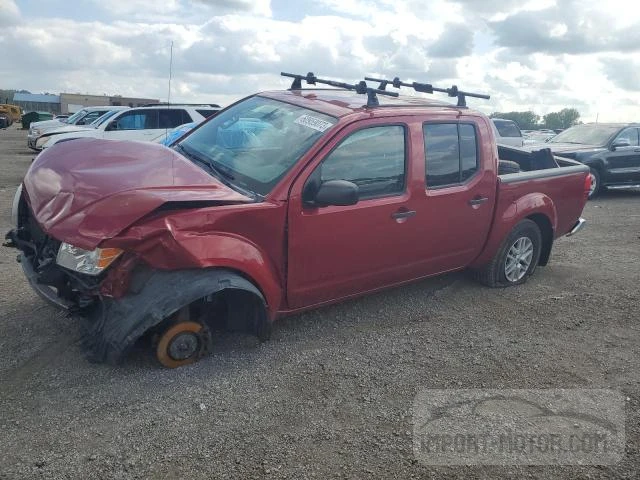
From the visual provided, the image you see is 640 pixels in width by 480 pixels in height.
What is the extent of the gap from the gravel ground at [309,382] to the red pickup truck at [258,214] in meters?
0.30

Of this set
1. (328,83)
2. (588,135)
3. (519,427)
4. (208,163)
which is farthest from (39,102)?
(519,427)

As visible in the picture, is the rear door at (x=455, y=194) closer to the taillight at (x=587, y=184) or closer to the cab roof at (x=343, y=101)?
the cab roof at (x=343, y=101)

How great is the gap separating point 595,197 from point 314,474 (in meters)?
11.8

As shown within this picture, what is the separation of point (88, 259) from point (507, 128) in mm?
16156

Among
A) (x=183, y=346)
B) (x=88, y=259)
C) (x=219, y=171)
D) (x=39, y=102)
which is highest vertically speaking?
(x=39, y=102)

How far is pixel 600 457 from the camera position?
304 cm

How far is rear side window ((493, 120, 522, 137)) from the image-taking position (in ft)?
56.2

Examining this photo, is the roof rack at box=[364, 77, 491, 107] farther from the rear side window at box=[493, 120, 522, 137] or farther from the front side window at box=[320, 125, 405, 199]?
the rear side window at box=[493, 120, 522, 137]

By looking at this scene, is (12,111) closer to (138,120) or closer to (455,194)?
(138,120)

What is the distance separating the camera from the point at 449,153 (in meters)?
4.70

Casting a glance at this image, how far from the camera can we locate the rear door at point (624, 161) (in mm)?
12125

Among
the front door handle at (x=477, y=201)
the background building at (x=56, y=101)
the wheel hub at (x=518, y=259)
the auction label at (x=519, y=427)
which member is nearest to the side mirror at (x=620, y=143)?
the wheel hub at (x=518, y=259)

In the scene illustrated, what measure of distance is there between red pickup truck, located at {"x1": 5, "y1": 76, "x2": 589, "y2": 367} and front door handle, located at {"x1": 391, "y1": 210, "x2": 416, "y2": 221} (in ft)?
0.04

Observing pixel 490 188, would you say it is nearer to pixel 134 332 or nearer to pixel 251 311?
pixel 251 311
